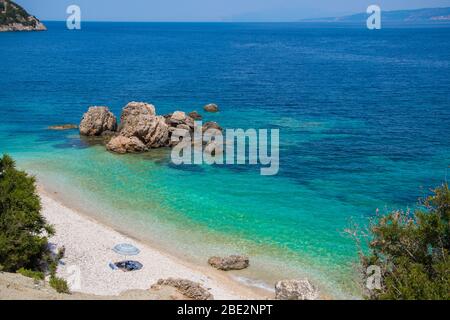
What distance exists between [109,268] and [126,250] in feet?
5.49

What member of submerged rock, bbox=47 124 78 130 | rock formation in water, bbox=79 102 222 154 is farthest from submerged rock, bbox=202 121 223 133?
submerged rock, bbox=47 124 78 130

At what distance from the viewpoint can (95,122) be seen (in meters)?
56.6

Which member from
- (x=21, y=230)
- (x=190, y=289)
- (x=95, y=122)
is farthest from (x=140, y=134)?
(x=190, y=289)

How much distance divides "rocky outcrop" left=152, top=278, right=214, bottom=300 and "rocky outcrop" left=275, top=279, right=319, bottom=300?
3.89 meters

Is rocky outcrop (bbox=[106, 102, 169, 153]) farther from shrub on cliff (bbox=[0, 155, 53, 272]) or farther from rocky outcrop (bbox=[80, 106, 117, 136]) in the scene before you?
shrub on cliff (bbox=[0, 155, 53, 272])

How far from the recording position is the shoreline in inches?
1025

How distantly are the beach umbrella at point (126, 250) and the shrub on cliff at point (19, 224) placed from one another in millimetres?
3986

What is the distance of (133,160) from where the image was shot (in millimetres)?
49438

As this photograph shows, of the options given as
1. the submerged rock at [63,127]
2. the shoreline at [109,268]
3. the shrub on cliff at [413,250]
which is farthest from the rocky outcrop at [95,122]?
the shrub on cliff at [413,250]

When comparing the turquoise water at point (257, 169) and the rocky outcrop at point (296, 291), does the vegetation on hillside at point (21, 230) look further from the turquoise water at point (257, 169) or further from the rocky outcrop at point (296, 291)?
the rocky outcrop at point (296, 291)

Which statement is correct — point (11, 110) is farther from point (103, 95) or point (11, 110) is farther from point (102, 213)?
point (102, 213)

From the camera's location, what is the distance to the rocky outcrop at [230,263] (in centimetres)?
2903
